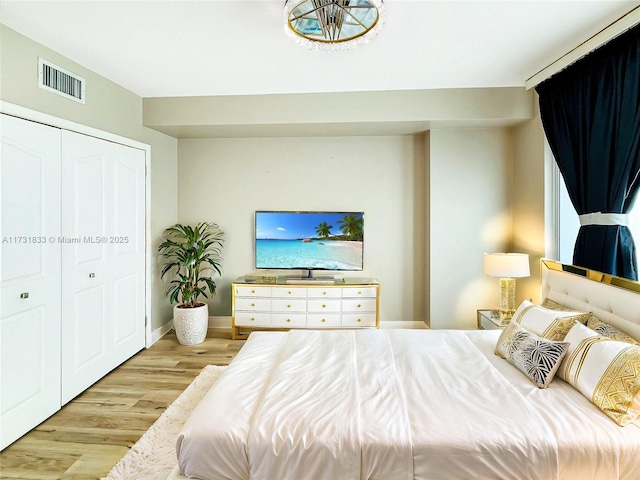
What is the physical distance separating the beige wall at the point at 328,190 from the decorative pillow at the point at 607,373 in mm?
2368

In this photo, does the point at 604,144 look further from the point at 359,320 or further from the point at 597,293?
the point at 359,320

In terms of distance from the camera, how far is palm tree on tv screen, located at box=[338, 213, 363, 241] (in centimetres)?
416

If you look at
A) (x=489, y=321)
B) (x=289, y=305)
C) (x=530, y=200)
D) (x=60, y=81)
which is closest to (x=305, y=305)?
(x=289, y=305)

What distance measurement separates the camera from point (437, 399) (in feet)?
5.49

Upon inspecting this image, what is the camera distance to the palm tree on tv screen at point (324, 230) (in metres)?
4.18

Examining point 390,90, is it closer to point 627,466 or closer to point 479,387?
point 479,387

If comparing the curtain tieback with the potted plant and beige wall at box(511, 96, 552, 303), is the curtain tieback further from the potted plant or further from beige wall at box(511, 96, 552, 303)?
the potted plant

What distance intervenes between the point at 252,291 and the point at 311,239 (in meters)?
0.92

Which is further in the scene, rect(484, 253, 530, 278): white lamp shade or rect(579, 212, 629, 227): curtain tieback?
rect(484, 253, 530, 278): white lamp shade

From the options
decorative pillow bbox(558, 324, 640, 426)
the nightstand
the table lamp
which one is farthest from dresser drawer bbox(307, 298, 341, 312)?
decorative pillow bbox(558, 324, 640, 426)

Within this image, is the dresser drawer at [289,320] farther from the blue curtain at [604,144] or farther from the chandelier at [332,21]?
the chandelier at [332,21]

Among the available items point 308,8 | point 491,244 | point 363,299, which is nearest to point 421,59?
point 308,8

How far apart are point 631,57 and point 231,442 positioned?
3164 millimetres

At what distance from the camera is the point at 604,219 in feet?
7.86
